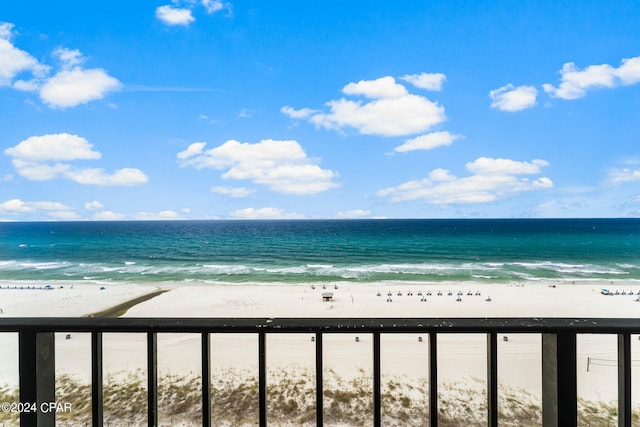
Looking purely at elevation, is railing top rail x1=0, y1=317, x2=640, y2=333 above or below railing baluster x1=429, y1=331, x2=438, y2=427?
above

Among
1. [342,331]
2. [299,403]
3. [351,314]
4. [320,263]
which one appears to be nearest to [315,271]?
[320,263]

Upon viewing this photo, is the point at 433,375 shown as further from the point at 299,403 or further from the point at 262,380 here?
the point at 299,403

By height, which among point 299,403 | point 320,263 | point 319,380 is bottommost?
point 320,263

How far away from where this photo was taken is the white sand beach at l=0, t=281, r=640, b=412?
7.85 meters

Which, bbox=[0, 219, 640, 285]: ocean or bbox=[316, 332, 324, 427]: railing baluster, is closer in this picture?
bbox=[316, 332, 324, 427]: railing baluster

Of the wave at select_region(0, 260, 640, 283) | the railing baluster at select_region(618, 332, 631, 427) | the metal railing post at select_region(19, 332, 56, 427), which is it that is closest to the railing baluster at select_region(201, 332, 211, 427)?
the metal railing post at select_region(19, 332, 56, 427)

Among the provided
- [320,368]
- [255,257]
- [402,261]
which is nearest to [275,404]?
[320,368]

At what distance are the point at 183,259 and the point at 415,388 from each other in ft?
99.4

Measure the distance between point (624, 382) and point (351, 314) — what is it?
43.9 feet

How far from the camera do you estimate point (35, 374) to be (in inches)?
48.9

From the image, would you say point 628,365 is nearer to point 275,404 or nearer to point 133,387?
point 275,404

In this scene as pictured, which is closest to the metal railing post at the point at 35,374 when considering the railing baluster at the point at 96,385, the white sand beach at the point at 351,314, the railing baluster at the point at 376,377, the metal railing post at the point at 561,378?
the railing baluster at the point at 96,385

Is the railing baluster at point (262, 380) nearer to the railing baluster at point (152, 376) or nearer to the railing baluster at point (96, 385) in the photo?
the railing baluster at point (152, 376)

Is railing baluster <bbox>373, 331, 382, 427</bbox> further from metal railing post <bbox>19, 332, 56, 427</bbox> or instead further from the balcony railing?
metal railing post <bbox>19, 332, 56, 427</bbox>
